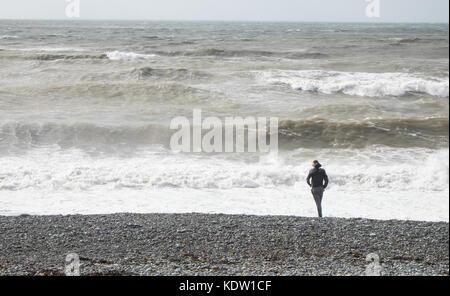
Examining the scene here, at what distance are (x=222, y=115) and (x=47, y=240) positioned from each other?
8545 millimetres

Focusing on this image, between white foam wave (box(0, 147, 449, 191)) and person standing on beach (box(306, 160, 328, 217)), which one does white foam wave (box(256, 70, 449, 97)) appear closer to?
white foam wave (box(0, 147, 449, 191))

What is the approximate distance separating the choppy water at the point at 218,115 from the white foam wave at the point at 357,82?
0.07m

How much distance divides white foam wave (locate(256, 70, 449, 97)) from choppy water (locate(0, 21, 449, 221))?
7cm

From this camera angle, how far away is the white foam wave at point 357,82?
1570cm

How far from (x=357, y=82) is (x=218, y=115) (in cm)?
617

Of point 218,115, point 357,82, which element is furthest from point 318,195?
point 357,82

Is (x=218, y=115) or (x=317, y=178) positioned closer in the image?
(x=317, y=178)

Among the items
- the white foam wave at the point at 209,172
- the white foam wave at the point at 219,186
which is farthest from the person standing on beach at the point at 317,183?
the white foam wave at the point at 209,172

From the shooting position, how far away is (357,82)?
17281 millimetres

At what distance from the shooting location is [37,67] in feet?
64.1

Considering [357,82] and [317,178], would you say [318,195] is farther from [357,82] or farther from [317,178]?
[357,82]
